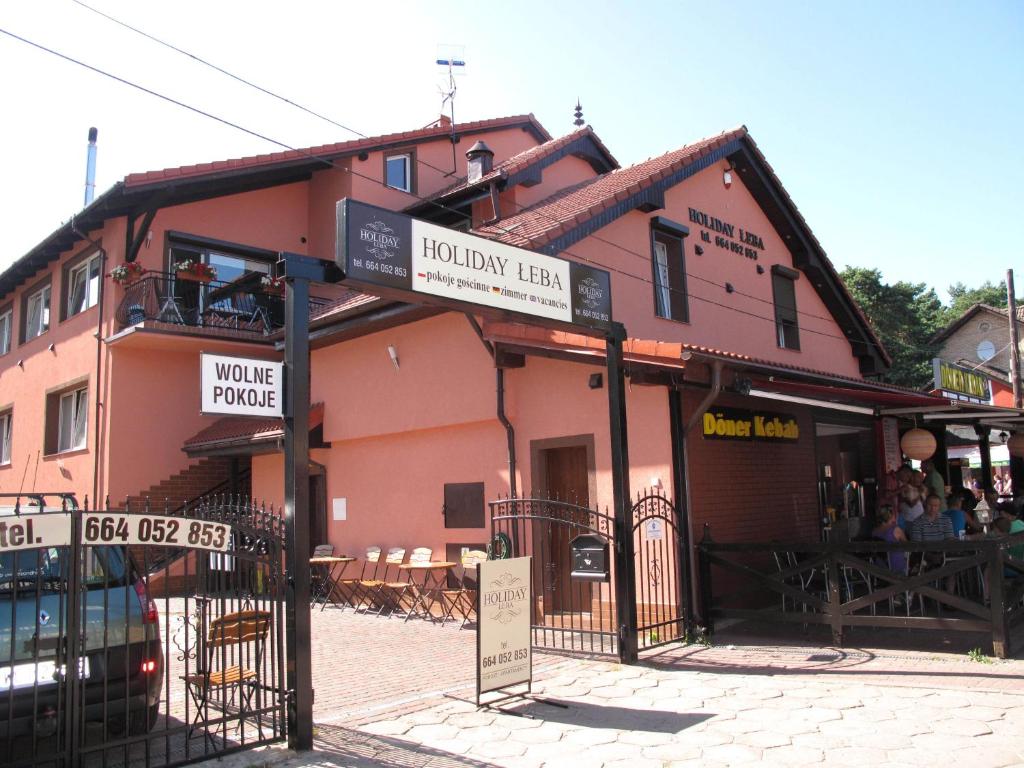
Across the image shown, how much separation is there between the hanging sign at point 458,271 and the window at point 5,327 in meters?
19.4

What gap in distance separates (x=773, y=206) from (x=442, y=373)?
28.8 feet

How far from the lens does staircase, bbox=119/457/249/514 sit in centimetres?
1653

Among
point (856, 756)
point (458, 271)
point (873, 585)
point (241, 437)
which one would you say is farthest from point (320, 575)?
point (856, 756)

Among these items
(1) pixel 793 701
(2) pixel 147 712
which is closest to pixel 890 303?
(1) pixel 793 701

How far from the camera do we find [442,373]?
12109 mm

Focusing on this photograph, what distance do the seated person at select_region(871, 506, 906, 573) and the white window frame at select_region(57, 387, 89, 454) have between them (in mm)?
14870

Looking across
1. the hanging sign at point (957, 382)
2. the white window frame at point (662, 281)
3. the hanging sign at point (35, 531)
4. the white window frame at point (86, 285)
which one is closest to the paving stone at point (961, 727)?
the hanging sign at point (35, 531)

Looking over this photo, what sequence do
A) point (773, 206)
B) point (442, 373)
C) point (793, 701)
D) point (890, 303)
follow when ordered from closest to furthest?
point (793, 701) < point (442, 373) < point (773, 206) < point (890, 303)

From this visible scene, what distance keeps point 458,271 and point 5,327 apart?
67.3ft

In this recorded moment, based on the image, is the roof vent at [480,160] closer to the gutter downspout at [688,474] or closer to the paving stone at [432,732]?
the gutter downspout at [688,474]

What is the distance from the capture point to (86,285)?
17.9 metres

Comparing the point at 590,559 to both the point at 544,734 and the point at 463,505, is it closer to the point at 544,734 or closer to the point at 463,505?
the point at 544,734

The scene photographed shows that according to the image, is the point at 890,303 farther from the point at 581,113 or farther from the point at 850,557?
the point at 850,557

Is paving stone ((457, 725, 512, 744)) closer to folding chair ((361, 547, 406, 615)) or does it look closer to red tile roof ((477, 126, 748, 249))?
folding chair ((361, 547, 406, 615))
